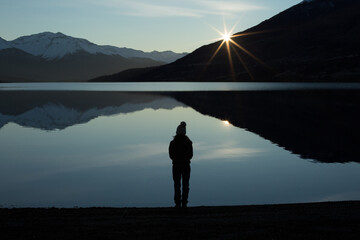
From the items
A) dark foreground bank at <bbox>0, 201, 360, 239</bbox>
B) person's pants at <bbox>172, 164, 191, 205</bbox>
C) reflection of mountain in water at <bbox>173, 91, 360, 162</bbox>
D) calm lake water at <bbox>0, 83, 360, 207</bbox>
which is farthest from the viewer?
reflection of mountain in water at <bbox>173, 91, 360, 162</bbox>

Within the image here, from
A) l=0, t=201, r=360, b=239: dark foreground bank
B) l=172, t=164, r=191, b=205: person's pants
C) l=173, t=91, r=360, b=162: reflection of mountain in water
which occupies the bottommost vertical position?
l=0, t=201, r=360, b=239: dark foreground bank

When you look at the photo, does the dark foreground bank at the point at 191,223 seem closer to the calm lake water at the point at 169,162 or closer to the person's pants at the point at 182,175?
the person's pants at the point at 182,175

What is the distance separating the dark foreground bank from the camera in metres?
11.7

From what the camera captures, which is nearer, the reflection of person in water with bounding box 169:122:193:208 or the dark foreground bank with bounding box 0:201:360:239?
the dark foreground bank with bounding box 0:201:360:239

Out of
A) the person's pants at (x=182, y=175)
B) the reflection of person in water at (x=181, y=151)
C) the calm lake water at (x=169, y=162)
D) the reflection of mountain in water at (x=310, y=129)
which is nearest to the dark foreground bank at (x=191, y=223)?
the person's pants at (x=182, y=175)

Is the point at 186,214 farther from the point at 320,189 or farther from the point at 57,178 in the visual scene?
the point at 57,178

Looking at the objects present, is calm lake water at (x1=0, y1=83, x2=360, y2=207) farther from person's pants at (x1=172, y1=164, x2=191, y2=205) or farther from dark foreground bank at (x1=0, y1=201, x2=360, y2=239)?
dark foreground bank at (x1=0, y1=201, x2=360, y2=239)

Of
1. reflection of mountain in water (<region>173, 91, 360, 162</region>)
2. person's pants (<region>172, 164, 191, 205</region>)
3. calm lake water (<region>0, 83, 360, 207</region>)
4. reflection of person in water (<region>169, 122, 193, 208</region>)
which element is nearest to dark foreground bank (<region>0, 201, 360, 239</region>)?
person's pants (<region>172, 164, 191, 205</region>)

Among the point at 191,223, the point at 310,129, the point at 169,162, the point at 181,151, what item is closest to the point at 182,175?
the point at 181,151

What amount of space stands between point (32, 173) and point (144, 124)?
28.1 metres

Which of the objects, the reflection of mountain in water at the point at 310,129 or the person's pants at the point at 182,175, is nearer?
the person's pants at the point at 182,175

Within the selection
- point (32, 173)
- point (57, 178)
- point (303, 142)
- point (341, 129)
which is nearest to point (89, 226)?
point (57, 178)

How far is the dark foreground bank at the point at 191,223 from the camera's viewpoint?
11.7 m

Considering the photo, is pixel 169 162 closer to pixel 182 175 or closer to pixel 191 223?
pixel 182 175
